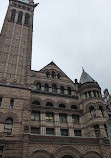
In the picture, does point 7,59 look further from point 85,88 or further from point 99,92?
point 99,92

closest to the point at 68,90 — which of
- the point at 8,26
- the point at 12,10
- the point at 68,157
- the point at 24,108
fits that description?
the point at 24,108

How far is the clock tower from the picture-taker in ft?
80.7

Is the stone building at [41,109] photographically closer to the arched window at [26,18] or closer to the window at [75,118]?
the window at [75,118]

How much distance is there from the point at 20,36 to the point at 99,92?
19.0 meters

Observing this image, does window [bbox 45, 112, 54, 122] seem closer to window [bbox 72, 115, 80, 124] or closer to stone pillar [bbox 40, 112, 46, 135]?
stone pillar [bbox 40, 112, 46, 135]

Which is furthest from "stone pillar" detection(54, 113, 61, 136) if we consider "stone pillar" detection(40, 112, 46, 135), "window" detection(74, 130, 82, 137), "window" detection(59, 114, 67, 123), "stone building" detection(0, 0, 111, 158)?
"window" detection(74, 130, 82, 137)

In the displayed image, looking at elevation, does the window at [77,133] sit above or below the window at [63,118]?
below

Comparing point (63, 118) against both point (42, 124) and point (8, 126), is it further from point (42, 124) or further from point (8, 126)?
point (8, 126)

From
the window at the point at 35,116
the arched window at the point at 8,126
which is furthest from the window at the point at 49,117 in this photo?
the arched window at the point at 8,126

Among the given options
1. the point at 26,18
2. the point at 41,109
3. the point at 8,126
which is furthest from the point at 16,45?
the point at 8,126

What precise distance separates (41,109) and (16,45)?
1331cm

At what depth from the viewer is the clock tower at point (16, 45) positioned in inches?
968

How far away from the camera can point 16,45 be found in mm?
28922

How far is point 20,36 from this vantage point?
3077 cm
